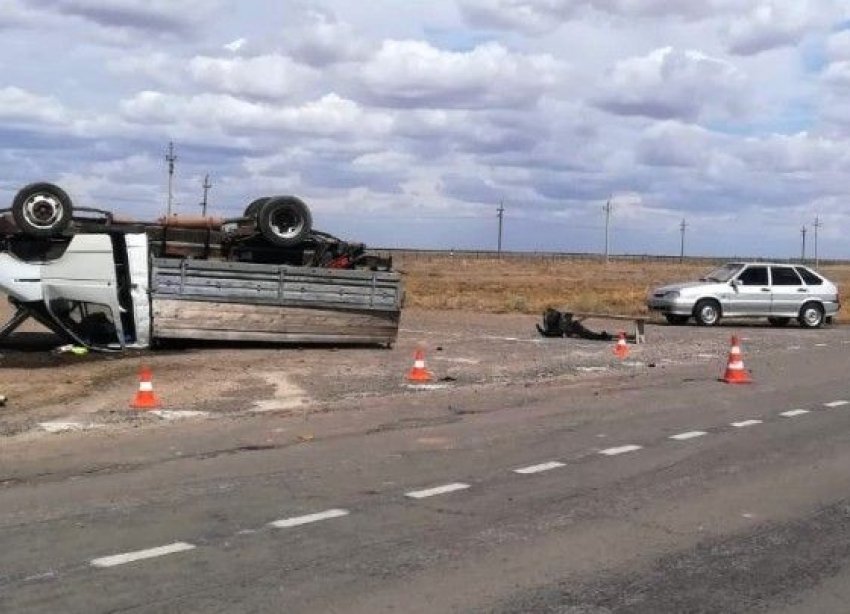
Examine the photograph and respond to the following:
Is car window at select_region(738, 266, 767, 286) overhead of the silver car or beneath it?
overhead

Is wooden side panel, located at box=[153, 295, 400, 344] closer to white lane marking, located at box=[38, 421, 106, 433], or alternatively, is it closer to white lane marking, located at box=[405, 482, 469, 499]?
white lane marking, located at box=[38, 421, 106, 433]

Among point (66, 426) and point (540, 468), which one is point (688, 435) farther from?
point (66, 426)

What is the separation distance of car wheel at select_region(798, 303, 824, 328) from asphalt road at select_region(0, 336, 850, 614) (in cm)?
1842

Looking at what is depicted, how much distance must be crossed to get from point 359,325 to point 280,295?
1.61 m

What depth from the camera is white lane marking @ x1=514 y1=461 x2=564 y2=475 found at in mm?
8633

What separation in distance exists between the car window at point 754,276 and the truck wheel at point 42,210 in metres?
18.5

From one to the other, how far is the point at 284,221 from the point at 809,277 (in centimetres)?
1695

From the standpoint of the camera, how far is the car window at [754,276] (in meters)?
28.8

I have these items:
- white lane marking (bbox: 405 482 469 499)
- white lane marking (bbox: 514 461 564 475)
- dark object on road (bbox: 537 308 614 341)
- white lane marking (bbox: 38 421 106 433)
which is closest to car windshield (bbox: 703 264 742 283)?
dark object on road (bbox: 537 308 614 341)

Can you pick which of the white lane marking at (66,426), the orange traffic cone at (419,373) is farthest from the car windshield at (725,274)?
the white lane marking at (66,426)

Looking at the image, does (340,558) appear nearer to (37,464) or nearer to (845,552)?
(845,552)

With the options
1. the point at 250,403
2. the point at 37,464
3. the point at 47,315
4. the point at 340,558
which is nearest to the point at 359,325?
the point at 47,315

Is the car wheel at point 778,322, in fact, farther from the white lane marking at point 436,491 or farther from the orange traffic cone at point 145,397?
the white lane marking at point 436,491

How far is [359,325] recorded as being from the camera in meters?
19.4
